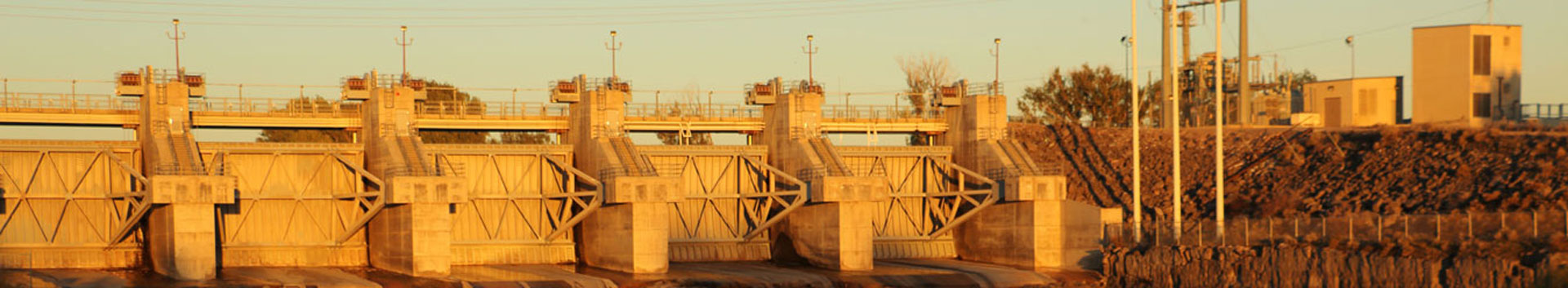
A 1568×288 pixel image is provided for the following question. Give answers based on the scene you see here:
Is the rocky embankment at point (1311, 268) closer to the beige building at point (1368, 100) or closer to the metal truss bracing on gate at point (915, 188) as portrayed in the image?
the metal truss bracing on gate at point (915, 188)

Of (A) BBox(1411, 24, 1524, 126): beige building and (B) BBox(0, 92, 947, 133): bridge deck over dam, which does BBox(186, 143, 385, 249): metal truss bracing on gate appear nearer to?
(B) BBox(0, 92, 947, 133): bridge deck over dam

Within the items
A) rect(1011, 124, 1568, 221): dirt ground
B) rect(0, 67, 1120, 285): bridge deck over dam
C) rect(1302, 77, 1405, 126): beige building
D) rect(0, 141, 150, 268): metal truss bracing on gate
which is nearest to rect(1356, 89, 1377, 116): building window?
rect(1302, 77, 1405, 126): beige building

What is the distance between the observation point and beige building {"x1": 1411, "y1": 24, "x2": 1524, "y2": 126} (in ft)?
280

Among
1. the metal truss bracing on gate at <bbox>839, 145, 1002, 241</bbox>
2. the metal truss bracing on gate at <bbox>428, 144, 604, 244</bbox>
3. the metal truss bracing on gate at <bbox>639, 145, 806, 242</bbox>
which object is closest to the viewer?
the metal truss bracing on gate at <bbox>428, 144, 604, 244</bbox>

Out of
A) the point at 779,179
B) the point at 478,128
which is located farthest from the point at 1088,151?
the point at 478,128

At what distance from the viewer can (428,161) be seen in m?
68.7

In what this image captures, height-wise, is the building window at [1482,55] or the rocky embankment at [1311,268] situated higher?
the building window at [1482,55]

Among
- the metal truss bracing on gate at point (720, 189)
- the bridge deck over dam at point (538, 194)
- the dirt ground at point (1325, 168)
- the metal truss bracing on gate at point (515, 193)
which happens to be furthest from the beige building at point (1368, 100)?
the metal truss bracing on gate at point (515, 193)

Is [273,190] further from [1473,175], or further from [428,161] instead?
[1473,175]

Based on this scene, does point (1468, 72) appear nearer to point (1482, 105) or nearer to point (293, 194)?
point (1482, 105)

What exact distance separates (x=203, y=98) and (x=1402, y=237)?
4487cm

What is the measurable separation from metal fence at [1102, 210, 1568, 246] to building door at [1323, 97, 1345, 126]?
23.5 meters

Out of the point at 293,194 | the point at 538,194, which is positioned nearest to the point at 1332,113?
the point at 538,194

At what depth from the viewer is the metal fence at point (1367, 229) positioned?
63500mm
